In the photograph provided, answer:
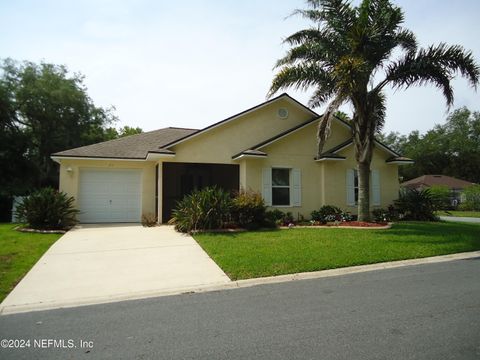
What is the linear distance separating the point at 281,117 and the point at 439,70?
7.40 meters

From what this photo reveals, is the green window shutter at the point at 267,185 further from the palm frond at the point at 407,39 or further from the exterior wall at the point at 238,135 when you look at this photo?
the palm frond at the point at 407,39

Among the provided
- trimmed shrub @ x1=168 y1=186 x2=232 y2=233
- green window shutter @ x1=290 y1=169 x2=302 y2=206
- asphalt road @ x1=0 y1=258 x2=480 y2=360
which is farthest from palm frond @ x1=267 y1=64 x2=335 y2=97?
asphalt road @ x1=0 y1=258 x2=480 y2=360

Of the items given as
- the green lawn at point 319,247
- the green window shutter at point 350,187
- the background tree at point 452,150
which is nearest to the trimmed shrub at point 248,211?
the green lawn at point 319,247

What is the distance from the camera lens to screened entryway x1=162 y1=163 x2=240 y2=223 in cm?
1684

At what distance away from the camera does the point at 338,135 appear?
54.7 feet

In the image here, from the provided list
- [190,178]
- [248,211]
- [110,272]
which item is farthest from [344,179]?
[110,272]

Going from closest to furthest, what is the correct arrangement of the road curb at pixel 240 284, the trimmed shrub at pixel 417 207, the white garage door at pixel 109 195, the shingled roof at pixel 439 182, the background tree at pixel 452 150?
the road curb at pixel 240 284 → the white garage door at pixel 109 195 → the trimmed shrub at pixel 417 207 → the shingled roof at pixel 439 182 → the background tree at pixel 452 150

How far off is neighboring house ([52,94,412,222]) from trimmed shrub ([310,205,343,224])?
1.53ft

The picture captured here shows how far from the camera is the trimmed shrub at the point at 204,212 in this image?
11258 millimetres

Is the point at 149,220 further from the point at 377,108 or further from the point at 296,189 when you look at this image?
the point at 377,108

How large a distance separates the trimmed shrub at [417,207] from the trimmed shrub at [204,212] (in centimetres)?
961

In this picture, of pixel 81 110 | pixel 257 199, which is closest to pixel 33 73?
pixel 81 110

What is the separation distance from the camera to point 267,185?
47.3 feet

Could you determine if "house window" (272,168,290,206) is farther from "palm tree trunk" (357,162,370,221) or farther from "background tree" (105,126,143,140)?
"background tree" (105,126,143,140)
